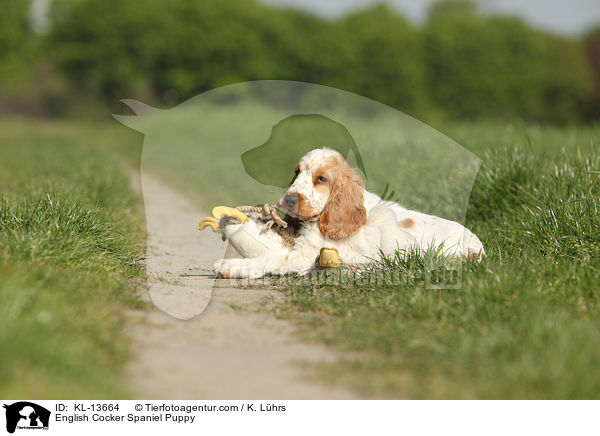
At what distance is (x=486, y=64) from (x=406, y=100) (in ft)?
25.9

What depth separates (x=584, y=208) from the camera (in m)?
5.41

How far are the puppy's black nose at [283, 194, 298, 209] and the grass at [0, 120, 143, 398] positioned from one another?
53.8 inches

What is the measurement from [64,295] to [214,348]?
103cm

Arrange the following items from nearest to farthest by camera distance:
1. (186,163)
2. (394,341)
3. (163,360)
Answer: (163,360) < (394,341) < (186,163)

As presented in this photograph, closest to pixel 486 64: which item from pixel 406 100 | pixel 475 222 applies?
pixel 406 100

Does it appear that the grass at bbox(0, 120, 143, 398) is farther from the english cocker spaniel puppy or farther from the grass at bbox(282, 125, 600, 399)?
the grass at bbox(282, 125, 600, 399)

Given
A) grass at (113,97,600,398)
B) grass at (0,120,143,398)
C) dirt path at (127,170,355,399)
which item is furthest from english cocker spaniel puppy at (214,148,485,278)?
grass at (0,120,143,398)

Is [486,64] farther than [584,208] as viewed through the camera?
Yes

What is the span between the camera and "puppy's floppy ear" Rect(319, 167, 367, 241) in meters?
4.85

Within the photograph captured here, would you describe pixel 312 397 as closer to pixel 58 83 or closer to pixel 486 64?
pixel 486 64
